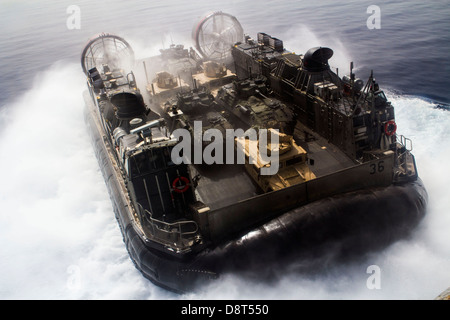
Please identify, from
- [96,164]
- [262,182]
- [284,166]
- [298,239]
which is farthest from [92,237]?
[298,239]

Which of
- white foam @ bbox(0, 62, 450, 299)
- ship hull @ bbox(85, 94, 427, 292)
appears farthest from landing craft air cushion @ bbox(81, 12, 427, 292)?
white foam @ bbox(0, 62, 450, 299)

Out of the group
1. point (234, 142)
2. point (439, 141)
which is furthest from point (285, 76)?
point (439, 141)

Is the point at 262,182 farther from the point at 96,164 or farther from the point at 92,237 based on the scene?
the point at 96,164

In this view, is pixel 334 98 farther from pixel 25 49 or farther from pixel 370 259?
pixel 25 49

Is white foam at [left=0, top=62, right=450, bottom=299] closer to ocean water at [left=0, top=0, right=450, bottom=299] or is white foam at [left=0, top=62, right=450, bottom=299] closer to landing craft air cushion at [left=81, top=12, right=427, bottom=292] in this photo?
ocean water at [left=0, top=0, right=450, bottom=299]

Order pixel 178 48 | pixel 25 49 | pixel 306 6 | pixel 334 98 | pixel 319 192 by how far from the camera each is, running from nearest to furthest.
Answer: pixel 319 192 < pixel 334 98 < pixel 178 48 < pixel 25 49 < pixel 306 6
